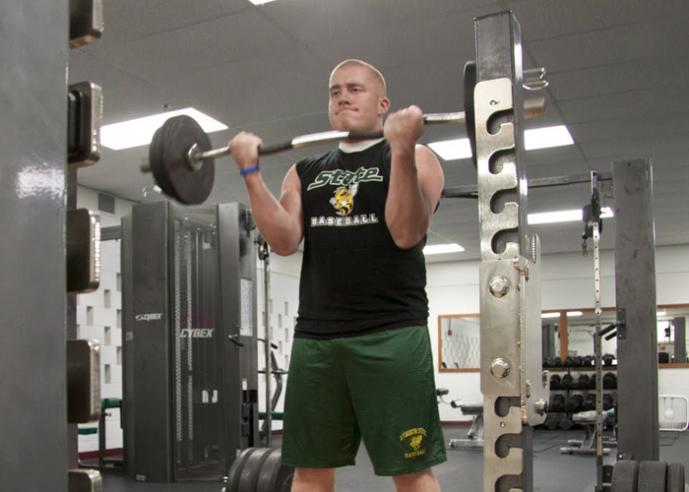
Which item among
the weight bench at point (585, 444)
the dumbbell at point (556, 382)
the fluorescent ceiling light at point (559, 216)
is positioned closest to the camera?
the weight bench at point (585, 444)

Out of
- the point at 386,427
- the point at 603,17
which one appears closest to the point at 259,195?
the point at 386,427

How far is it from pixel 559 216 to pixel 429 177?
300 inches

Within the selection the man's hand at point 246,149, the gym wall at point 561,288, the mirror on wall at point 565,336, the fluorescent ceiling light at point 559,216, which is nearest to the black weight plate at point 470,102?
the man's hand at point 246,149

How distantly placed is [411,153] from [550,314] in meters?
10.5

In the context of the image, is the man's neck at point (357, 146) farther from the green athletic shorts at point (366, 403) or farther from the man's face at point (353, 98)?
the green athletic shorts at point (366, 403)

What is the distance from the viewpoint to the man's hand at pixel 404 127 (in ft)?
4.32

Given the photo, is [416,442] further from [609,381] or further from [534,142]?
[609,381]

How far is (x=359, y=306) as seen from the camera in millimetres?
1585

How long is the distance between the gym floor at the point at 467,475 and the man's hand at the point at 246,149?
12.0ft

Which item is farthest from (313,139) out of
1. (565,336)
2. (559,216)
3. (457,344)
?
(457,344)

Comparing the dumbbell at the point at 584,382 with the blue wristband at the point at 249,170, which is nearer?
the blue wristband at the point at 249,170

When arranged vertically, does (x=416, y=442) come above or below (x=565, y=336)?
above

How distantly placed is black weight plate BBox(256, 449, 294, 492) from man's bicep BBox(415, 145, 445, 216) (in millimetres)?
1818

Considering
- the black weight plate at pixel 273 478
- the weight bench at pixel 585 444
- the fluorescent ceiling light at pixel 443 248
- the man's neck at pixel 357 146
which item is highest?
the fluorescent ceiling light at pixel 443 248
